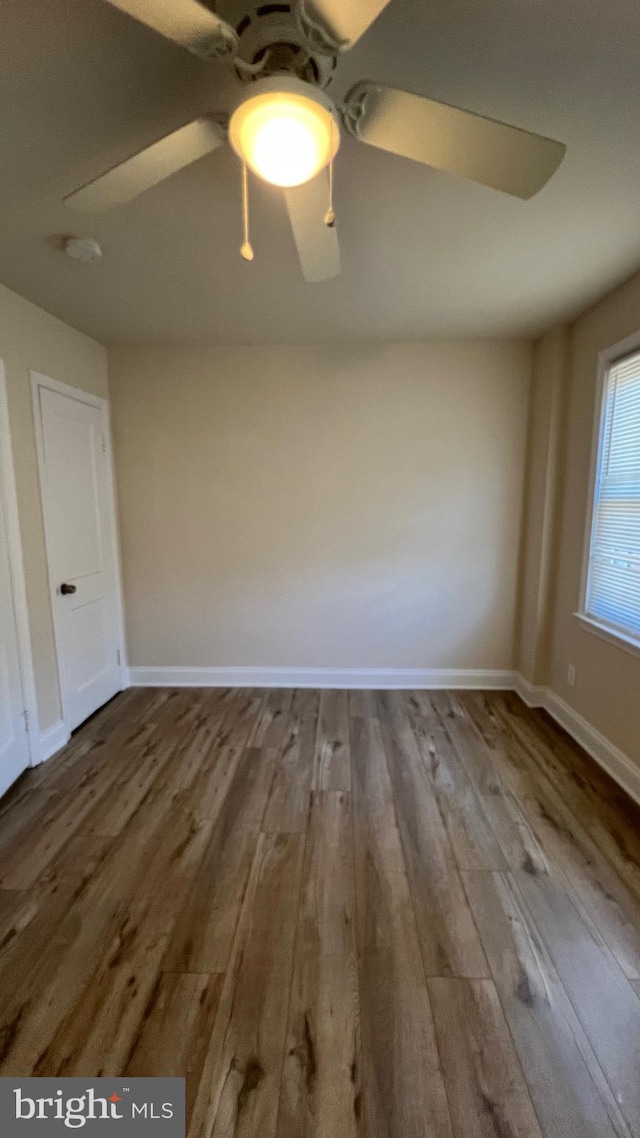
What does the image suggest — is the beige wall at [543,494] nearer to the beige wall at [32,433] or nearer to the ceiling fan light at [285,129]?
the ceiling fan light at [285,129]

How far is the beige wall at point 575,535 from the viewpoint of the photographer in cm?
238

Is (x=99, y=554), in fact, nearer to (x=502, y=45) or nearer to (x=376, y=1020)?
(x=376, y=1020)

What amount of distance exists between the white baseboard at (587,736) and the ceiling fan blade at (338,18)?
2.81 meters

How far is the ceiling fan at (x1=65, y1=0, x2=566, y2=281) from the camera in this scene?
2.83ft

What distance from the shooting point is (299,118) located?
947mm

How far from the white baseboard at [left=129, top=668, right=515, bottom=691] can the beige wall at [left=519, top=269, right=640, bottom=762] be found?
13.9 inches

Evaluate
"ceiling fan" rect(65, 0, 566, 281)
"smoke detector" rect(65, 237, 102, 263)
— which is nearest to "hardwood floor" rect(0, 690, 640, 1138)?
"ceiling fan" rect(65, 0, 566, 281)

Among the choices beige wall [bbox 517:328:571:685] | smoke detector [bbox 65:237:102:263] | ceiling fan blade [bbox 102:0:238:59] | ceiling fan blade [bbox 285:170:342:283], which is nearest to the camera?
ceiling fan blade [bbox 102:0:238:59]

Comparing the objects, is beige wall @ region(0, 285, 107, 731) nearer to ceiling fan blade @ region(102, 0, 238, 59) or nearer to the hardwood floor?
the hardwood floor

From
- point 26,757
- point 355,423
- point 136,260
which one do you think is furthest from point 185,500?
point 26,757

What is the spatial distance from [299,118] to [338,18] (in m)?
0.15

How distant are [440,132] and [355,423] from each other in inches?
89.3

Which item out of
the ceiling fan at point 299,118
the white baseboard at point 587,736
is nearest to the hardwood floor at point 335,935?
the white baseboard at point 587,736

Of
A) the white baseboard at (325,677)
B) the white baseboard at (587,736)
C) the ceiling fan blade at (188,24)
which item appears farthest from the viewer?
the white baseboard at (325,677)
